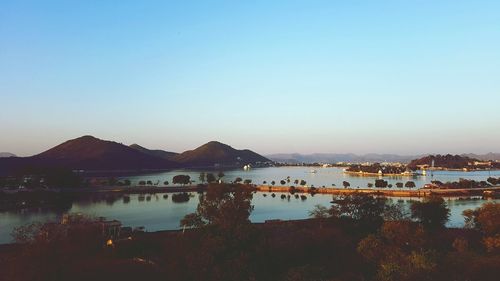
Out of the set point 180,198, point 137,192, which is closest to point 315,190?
point 180,198

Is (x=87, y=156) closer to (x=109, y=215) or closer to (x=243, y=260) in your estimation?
(x=109, y=215)

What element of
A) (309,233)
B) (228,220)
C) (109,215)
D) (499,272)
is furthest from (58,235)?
(109,215)

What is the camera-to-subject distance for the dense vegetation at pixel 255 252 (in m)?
9.83

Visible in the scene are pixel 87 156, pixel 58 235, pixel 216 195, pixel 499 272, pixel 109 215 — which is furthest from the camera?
pixel 87 156

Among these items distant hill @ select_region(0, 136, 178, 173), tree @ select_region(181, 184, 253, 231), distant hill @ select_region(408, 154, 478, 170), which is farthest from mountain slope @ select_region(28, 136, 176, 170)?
tree @ select_region(181, 184, 253, 231)

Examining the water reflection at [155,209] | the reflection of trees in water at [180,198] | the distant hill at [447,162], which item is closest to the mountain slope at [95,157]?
the water reflection at [155,209]

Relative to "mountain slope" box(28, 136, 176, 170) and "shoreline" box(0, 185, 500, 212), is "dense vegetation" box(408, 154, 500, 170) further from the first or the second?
"shoreline" box(0, 185, 500, 212)

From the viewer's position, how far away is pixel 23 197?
45.8 metres

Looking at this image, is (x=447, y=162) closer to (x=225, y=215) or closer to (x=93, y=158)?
(x=93, y=158)

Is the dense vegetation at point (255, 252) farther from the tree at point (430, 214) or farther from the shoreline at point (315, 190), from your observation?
the shoreline at point (315, 190)

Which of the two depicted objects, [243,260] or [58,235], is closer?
[243,260]

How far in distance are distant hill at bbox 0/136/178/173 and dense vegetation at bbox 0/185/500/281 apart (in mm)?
98724

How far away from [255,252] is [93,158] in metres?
123

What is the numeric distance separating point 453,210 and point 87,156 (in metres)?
110
